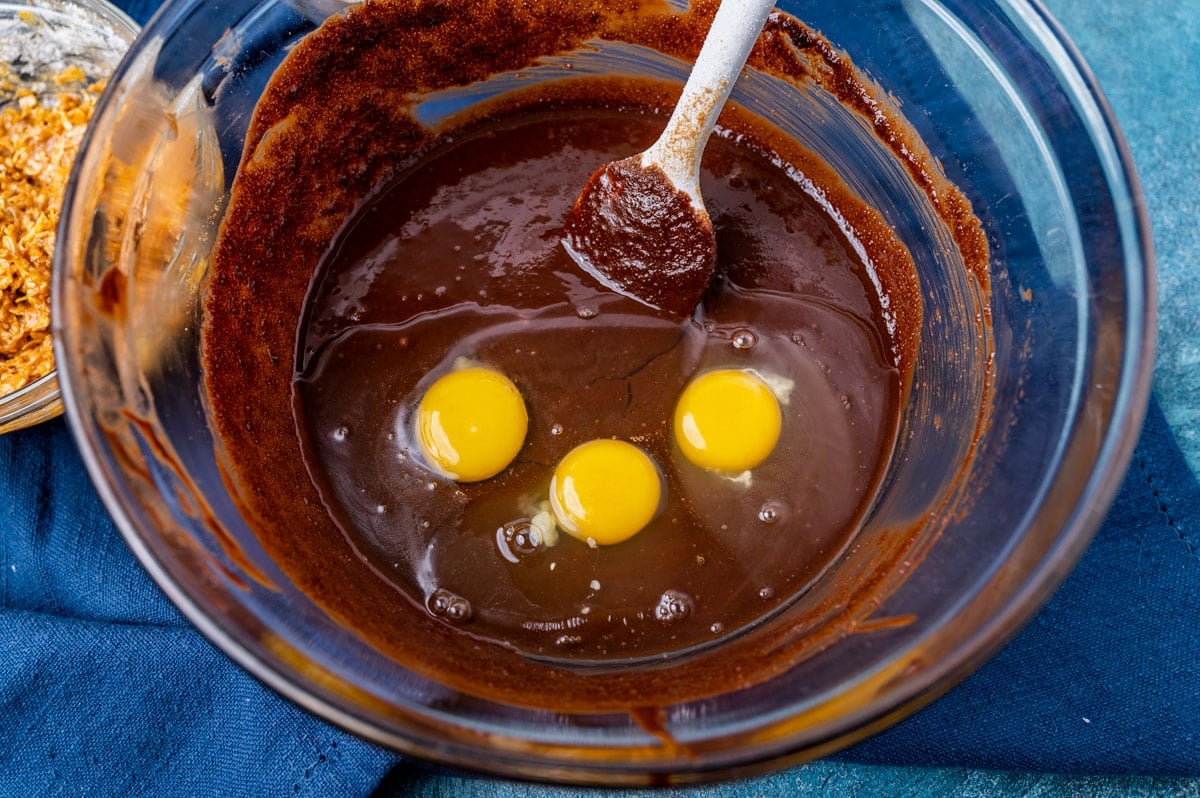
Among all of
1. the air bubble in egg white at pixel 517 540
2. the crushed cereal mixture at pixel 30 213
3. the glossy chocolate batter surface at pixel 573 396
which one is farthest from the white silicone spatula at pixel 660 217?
the crushed cereal mixture at pixel 30 213

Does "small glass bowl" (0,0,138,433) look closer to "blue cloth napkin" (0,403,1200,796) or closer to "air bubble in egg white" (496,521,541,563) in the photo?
"blue cloth napkin" (0,403,1200,796)

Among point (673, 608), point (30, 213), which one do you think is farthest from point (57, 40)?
point (673, 608)

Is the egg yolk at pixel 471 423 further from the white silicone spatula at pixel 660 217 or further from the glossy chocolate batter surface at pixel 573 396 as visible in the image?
the white silicone spatula at pixel 660 217

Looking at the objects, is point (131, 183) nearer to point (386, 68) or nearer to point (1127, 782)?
point (386, 68)

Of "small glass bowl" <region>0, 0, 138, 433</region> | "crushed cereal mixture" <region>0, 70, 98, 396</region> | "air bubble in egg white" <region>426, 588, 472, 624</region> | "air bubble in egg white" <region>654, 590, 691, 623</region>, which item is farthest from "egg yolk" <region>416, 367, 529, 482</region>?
"small glass bowl" <region>0, 0, 138, 433</region>

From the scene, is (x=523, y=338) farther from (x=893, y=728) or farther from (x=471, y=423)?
(x=893, y=728)

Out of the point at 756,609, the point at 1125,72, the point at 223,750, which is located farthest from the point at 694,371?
the point at 1125,72
